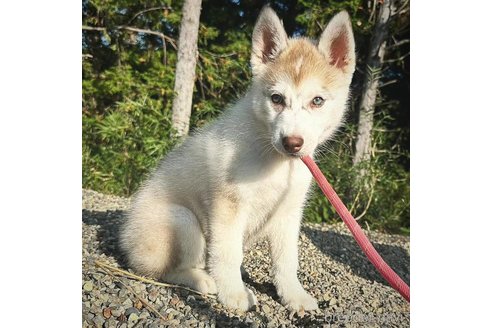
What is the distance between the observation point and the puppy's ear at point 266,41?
1443 millimetres

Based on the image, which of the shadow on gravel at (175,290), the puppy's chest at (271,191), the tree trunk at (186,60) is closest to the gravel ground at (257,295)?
the shadow on gravel at (175,290)

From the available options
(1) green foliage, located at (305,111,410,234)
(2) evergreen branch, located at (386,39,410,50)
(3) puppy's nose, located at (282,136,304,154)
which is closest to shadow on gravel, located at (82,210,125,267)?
(3) puppy's nose, located at (282,136,304,154)

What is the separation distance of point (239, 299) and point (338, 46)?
957 mm

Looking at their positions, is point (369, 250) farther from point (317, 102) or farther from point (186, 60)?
point (186, 60)

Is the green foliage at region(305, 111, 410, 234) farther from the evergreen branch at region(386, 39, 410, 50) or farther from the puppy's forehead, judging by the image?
the puppy's forehead

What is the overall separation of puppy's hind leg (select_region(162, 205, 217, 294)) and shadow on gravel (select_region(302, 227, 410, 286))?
772 mm

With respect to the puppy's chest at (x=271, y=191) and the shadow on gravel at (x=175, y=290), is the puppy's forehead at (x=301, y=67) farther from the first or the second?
the shadow on gravel at (x=175, y=290)

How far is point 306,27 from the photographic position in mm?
1727

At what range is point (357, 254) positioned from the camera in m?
2.13

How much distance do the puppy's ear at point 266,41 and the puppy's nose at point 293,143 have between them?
397mm

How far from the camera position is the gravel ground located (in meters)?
1.25
